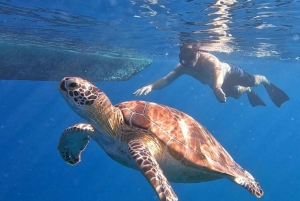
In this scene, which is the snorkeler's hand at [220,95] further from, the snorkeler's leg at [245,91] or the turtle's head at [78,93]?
the turtle's head at [78,93]

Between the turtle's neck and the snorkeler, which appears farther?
the snorkeler

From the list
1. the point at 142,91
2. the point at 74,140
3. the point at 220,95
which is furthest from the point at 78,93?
the point at 142,91

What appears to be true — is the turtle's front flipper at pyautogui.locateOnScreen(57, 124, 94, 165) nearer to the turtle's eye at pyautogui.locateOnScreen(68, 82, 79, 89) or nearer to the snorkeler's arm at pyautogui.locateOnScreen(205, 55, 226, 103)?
the turtle's eye at pyautogui.locateOnScreen(68, 82, 79, 89)

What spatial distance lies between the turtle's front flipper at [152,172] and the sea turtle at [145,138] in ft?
0.05

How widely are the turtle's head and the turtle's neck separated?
107mm

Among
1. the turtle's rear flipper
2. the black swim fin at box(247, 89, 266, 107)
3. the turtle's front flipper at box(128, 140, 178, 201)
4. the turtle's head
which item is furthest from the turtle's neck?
the black swim fin at box(247, 89, 266, 107)

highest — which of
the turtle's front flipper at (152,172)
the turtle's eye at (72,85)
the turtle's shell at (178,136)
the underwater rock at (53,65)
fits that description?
the turtle's eye at (72,85)

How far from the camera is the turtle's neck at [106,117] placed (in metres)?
4.55

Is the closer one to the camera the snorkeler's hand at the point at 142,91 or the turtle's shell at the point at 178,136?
the turtle's shell at the point at 178,136

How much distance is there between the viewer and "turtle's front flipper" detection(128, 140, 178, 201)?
3659mm

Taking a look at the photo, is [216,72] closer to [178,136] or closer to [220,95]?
Result: [220,95]

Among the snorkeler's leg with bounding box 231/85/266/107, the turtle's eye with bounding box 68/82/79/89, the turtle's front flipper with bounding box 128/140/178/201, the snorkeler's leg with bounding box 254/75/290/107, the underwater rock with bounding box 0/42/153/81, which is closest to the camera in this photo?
the turtle's front flipper with bounding box 128/140/178/201

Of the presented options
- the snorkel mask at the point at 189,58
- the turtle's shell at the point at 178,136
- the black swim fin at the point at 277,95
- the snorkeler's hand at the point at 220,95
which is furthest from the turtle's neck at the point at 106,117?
the black swim fin at the point at 277,95

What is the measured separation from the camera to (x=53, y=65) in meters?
12.9
